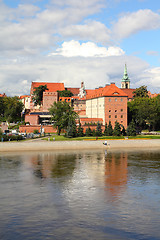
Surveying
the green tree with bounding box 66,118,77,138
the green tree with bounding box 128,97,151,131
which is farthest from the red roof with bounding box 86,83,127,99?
the green tree with bounding box 66,118,77,138

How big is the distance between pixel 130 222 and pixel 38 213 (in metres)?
6.46

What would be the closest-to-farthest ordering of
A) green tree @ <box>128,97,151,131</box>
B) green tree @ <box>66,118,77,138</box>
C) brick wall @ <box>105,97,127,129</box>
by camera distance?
green tree @ <box>66,118,77,138</box>, green tree @ <box>128,97,151,131</box>, brick wall @ <box>105,97,127,129</box>

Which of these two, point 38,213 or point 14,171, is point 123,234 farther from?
point 14,171

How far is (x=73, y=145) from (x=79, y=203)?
45373mm

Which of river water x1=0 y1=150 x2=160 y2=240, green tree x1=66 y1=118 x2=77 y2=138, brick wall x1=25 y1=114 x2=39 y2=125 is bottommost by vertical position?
river water x1=0 y1=150 x2=160 y2=240

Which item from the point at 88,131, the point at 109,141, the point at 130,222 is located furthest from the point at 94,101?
the point at 130,222

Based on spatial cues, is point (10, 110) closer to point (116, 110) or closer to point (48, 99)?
point (48, 99)

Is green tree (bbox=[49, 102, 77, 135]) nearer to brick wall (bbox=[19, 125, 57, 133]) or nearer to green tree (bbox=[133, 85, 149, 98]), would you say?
brick wall (bbox=[19, 125, 57, 133])

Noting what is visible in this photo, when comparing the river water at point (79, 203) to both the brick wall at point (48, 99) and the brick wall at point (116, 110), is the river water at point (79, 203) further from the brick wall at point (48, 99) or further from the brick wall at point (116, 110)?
the brick wall at point (48, 99)

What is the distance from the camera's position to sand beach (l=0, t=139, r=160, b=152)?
64.5 meters

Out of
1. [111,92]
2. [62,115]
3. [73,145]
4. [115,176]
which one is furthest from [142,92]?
[115,176]

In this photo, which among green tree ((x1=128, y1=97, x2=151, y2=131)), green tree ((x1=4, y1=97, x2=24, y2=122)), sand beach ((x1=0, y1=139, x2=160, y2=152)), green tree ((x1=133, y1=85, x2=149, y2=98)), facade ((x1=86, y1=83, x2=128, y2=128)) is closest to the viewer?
sand beach ((x1=0, y1=139, x2=160, y2=152))

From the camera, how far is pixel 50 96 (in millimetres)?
151375

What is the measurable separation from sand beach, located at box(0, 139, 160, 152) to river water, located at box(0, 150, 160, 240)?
24466mm
